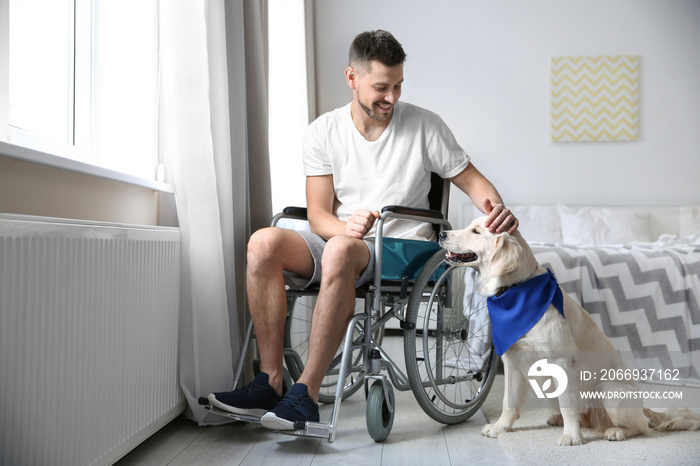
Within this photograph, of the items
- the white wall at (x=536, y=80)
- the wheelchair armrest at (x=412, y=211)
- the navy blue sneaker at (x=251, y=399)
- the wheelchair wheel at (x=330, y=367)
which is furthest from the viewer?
the white wall at (x=536, y=80)

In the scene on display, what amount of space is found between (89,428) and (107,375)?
115 mm

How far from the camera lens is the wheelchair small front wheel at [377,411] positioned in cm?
157

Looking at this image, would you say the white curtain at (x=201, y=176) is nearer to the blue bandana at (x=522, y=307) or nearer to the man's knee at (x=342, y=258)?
the man's knee at (x=342, y=258)

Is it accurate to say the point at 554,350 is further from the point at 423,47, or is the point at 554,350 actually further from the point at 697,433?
the point at 423,47

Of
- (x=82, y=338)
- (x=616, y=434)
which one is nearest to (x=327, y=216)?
(x=82, y=338)

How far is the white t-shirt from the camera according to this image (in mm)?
1929

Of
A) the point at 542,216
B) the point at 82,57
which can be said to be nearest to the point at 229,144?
the point at 82,57

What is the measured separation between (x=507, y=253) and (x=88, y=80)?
→ 4.34 ft

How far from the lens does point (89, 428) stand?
1.18m

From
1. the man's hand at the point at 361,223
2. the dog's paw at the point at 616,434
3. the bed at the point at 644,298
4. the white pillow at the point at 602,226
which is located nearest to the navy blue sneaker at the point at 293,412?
the man's hand at the point at 361,223

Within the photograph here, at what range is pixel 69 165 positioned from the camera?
4.14 feet

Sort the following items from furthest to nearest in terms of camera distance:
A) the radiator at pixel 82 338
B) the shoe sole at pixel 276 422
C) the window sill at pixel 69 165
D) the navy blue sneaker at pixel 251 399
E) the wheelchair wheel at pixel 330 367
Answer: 1. the wheelchair wheel at pixel 330 367
2. the navy blue sneaker at pixel 251 399
3. the shoe sole at pixel 276 422
4. the window sill at pixel 69 165
5. the radiator at pixel 82 338

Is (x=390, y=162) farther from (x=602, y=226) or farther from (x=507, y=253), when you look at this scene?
(x=602, y=226)

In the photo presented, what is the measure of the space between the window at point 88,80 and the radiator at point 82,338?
0.40 meters
